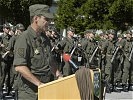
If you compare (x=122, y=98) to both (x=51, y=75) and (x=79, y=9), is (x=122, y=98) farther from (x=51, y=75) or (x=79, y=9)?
(x=79, y=9)

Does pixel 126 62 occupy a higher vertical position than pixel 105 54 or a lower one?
lower

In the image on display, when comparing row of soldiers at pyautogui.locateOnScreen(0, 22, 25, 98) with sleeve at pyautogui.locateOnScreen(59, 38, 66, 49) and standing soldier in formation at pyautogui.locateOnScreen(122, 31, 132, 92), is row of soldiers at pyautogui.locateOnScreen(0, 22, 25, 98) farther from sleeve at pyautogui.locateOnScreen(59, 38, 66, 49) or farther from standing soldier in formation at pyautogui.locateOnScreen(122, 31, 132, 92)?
standing soldier in formation at pyautogui.locateOnScreen(122, 31, 132, 92)

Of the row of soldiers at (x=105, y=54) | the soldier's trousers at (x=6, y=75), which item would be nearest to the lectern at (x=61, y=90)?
the soldier's trousers at (x=6, y=75)

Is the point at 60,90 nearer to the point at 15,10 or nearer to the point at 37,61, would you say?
the point at 37,61

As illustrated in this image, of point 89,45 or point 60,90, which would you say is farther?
point 89,45

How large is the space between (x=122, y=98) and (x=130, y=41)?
241cm

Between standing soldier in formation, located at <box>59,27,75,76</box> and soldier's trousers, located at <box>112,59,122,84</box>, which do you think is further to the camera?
soldier's trousers, located at <box>112,59,122,84</box>

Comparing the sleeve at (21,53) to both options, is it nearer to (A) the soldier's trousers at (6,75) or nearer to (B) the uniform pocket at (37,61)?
(B) the uniform pocket at (37,61)

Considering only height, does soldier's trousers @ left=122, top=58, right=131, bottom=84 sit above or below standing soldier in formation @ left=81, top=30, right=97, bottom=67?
below

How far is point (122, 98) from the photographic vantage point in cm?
1092

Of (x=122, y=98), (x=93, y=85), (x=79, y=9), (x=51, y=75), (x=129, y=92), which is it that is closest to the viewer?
(x=93, y=85)

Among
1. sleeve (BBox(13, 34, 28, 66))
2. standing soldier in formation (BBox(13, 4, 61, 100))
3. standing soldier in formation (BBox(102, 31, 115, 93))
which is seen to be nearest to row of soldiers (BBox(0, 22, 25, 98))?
standing soldier in formation (BBox(102, 31, 115, 93))

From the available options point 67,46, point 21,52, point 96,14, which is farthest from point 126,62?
point 96,14

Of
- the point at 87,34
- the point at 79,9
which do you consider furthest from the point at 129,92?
the point at 79,9
